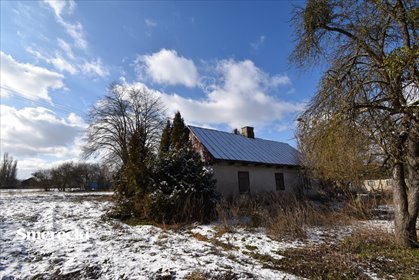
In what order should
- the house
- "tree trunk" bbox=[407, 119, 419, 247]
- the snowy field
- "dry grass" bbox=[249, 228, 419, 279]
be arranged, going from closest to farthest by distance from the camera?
1. the snowy field
2. "dry grass" bbox=[249, 228, 419, 279]
3. "tree trunk" bbox=[407, 119, 419, 247]
4. the house

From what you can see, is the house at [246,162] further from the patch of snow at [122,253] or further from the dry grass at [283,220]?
the patch of snow at [122,253]

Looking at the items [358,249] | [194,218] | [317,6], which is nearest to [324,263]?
[358,249]

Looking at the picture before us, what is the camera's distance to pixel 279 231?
26.5ft

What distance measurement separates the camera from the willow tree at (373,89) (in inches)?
237

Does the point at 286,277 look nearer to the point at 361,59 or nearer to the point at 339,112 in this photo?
the point at 339,112

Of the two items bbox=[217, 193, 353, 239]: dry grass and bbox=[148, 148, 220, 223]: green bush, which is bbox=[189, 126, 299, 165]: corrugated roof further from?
bbox=[217, 193, 353, 239]: dry grass

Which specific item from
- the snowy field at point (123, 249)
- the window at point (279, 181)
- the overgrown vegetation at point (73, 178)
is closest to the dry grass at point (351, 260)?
the snowy field at point (123, 249)

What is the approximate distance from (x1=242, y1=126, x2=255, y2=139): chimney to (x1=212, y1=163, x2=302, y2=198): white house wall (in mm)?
4070

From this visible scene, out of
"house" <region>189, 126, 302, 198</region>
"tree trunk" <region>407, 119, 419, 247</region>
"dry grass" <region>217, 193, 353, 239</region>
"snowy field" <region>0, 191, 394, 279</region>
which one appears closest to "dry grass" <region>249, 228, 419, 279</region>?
"snowy field" <region>0, 191, 394, 279</region>

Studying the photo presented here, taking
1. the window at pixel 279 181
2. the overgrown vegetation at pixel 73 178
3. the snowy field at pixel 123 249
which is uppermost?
the overgrown vegetation at pixel 73 178

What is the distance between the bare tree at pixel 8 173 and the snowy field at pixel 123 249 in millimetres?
59021

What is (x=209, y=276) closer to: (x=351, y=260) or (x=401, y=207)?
(x=351, y=260)

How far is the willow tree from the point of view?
603 cm

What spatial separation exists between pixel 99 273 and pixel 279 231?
18.3ft
